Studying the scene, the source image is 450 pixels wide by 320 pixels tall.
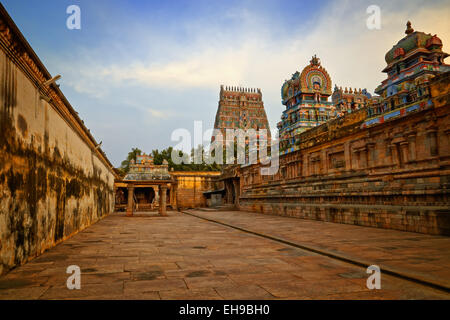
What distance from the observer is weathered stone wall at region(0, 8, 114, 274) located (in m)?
4.55

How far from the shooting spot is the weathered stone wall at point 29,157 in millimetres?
4547

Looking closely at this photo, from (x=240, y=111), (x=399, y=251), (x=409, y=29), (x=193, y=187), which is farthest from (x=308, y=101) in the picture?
(x=240, y=111)

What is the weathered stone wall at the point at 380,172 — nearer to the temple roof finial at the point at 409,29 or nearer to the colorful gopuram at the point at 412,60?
the colorful gopuram at the point at 412,60

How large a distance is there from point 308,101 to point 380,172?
24.2 m

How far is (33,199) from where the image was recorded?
571 cm

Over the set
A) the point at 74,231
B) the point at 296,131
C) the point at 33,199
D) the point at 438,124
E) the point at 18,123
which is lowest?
the point at 74,231

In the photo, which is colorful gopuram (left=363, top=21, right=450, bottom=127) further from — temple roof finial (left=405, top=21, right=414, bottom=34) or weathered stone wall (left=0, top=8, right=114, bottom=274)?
weathered stone wall (left=0, top=8, right=114, bottom=274)

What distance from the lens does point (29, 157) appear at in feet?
18.1

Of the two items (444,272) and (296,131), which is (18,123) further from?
(296,131)

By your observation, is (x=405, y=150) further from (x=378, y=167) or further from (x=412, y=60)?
(x=412, y=60)

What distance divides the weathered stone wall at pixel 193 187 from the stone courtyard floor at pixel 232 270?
31249mm

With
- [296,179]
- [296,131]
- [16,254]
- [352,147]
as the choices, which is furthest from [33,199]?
[296,131]

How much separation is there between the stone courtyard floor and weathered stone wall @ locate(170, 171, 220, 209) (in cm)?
3125
